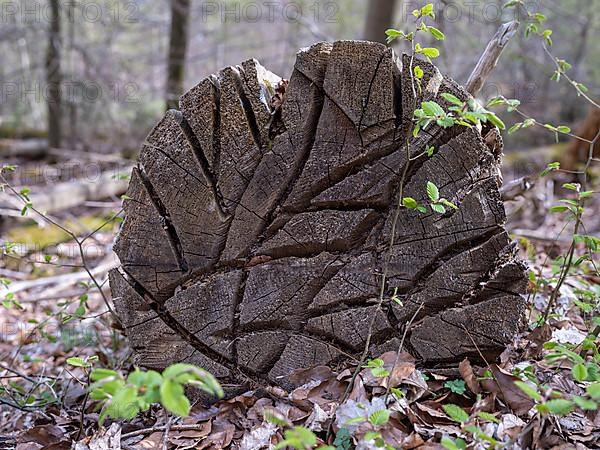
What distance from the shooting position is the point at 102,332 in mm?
3922

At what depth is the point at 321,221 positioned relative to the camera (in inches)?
84.8

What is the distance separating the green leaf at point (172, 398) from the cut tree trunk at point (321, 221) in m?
1.07

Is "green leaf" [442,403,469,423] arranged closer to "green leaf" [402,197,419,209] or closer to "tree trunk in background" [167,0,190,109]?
"green leaf" [402,197,419,209]

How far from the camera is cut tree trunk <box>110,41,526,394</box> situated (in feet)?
6.87

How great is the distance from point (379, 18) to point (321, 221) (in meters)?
5.39

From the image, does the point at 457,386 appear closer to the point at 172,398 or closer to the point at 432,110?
the point at 432,110

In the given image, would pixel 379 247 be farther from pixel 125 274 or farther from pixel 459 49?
pixel 459 49

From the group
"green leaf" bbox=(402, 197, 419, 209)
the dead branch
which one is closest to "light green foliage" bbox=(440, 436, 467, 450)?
"green leaf" bbox=(402, 197, 419, 209)

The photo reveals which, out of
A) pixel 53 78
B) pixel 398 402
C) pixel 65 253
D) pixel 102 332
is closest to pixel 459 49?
pixel 53 78

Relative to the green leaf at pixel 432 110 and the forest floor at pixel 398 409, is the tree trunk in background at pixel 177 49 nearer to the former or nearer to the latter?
the forest floor at pixel 398 409

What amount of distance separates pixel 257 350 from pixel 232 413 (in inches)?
11.2

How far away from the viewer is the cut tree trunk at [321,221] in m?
2.09

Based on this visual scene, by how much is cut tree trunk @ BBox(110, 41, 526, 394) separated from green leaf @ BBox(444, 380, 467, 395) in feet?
0.36

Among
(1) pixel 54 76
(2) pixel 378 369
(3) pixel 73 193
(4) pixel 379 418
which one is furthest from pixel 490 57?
(1) pixel 54 76
